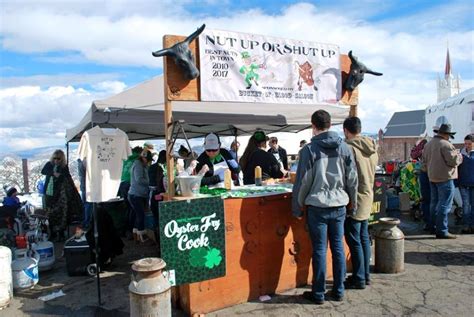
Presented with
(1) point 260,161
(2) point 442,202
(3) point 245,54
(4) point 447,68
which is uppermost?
(4) point 447,68

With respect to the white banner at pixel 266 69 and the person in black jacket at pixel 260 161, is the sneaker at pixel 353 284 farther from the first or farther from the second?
the white banner at pixel 266 69

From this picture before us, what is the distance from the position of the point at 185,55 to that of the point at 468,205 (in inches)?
226

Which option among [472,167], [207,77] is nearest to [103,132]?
[207,77]

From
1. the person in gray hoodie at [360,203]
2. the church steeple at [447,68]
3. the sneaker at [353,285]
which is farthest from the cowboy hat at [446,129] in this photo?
the church steeple at [447,68]

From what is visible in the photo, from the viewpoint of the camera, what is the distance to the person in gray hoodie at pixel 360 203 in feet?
12.7

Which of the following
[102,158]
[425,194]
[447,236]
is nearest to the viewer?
[102,158]

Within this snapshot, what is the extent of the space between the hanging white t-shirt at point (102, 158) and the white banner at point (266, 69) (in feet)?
4.38

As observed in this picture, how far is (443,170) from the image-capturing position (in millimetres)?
5871

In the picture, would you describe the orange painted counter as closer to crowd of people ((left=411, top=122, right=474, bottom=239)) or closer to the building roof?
crowd of people ((left=411, top=122, right=474, bottom=239))

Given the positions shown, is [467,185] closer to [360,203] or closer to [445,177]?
[445,177]

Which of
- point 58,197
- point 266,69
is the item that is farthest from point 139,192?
point 266,69

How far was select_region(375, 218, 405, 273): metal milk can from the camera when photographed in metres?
4.43

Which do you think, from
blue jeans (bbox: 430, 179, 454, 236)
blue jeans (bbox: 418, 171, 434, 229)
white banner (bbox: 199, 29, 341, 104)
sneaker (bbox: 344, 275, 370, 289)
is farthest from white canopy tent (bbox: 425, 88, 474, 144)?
sneaker (bbox: 344, 275, 370, 289)

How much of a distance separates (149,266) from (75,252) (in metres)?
2.39
